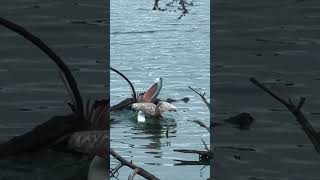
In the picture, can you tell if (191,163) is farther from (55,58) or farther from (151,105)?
(55,58)

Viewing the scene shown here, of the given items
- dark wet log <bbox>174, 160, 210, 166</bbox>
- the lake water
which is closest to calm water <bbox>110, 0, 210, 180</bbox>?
dark wet log <bbox>174, 160, 210, 166</bbox>

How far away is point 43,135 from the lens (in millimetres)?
1065

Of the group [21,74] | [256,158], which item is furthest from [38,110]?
[256,158]

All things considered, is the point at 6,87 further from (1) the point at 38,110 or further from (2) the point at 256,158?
(2) the point at 256,158

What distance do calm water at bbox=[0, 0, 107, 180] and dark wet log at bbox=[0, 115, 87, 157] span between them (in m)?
0.02

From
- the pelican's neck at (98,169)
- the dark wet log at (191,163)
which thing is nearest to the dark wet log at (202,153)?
the dark wet log at (191,163)

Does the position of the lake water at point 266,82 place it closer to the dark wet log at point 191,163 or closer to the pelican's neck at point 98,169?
the dark wet log at point 191,163

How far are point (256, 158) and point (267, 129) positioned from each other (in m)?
0.15

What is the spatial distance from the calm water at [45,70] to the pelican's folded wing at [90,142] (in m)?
0.04

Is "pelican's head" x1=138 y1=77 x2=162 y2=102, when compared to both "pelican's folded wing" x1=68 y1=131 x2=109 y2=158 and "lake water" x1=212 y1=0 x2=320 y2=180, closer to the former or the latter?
"pelican's folded wing" x1=68 y1=131 x2=109 y2=158

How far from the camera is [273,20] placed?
216cm

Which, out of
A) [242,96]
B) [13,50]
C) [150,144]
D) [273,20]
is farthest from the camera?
[273,20]

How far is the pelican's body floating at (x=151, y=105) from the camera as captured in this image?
1001 millimetres

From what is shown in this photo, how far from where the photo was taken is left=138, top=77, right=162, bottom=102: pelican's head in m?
1.02
